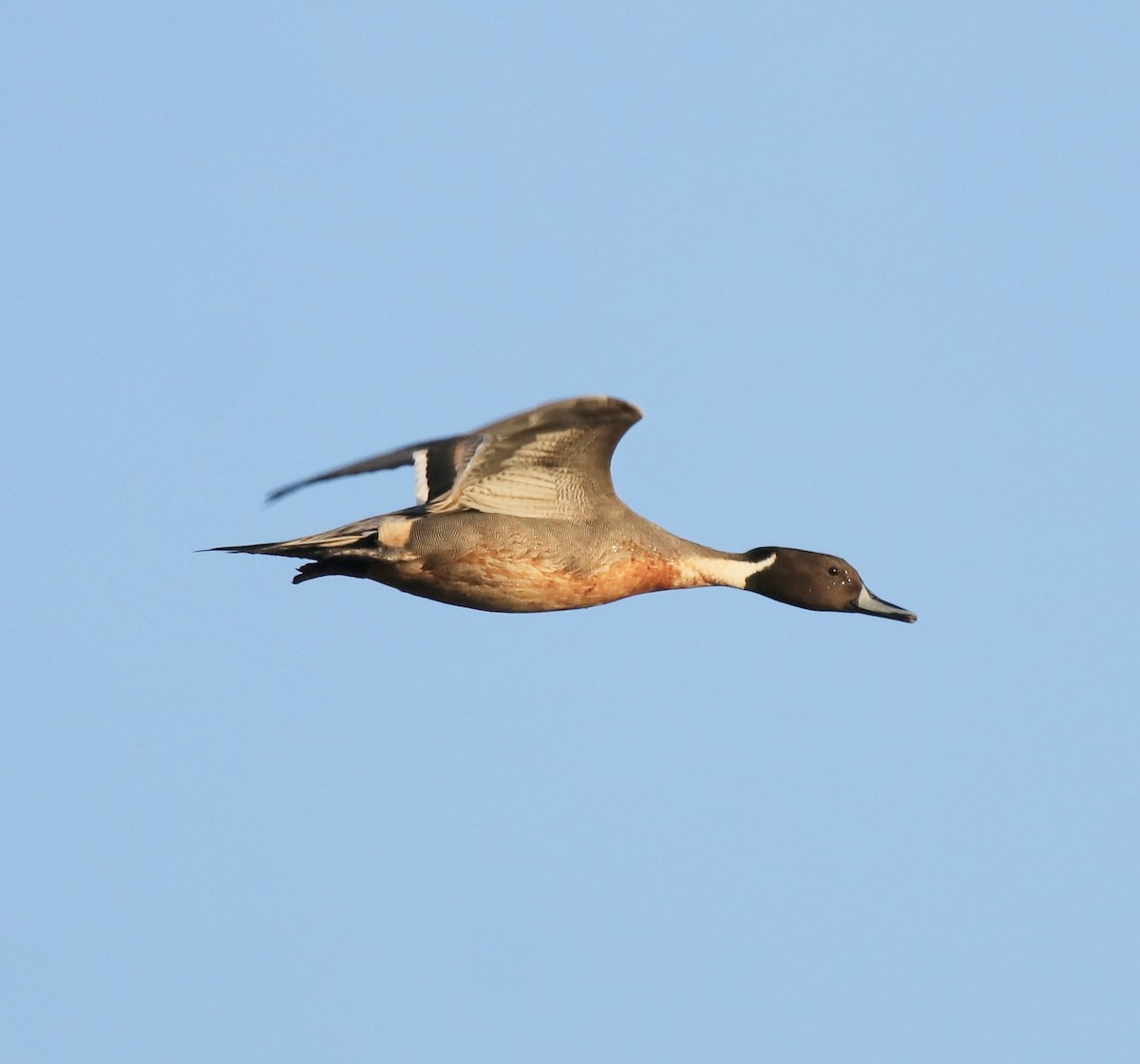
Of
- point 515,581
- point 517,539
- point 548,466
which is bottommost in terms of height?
point 515,581

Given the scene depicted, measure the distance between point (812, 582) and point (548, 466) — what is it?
9.48 feet

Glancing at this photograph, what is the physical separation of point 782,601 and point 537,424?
3.77 m

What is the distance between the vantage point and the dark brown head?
518 inches

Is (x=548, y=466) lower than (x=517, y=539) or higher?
higher

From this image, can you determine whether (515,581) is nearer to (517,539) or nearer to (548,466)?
(517,539)

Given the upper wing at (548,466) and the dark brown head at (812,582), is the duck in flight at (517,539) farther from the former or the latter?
the dark brown head at (812,582)

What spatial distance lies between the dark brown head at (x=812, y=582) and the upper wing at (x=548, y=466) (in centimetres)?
198

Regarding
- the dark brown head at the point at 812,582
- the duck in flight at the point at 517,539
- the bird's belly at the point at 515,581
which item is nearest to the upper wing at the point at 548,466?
the duck in flight at the point at 517,539

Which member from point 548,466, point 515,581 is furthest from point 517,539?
point 548,466

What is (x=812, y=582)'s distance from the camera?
43.4ft

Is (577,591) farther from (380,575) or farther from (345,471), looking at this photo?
(345,471)

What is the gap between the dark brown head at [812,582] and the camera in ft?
43.2

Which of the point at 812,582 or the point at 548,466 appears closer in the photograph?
the point at 548,466

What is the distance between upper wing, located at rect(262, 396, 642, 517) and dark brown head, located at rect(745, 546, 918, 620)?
6.50 feet
